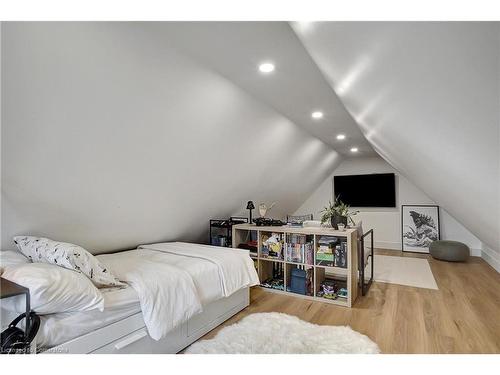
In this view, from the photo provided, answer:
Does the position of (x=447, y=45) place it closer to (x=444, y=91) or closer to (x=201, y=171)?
(x=444, y=91)

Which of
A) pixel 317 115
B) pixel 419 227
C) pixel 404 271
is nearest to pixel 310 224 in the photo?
pixel 317 115

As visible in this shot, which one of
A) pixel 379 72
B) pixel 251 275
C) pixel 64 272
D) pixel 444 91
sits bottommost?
pixel 251 275

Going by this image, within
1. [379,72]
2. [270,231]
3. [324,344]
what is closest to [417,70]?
[379,72]

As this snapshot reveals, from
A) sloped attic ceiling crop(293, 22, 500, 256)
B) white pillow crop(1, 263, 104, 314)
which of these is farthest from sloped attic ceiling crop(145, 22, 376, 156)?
white pillow crop(1, 263, 104, 314)

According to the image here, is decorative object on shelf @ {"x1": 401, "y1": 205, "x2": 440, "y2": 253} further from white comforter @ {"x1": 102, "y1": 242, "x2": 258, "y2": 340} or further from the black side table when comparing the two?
the black side table

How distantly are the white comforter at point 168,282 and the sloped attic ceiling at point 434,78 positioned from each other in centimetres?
185

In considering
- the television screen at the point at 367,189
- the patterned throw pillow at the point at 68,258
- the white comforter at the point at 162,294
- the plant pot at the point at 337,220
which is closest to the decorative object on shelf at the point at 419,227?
the television screen at the point at 367,189

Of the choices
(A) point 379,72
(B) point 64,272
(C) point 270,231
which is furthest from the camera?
(C) point 270,231

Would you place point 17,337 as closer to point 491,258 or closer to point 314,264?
point 314,264

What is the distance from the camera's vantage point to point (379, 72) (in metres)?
1.19

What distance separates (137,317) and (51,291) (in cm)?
63

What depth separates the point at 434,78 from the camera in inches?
35.7
